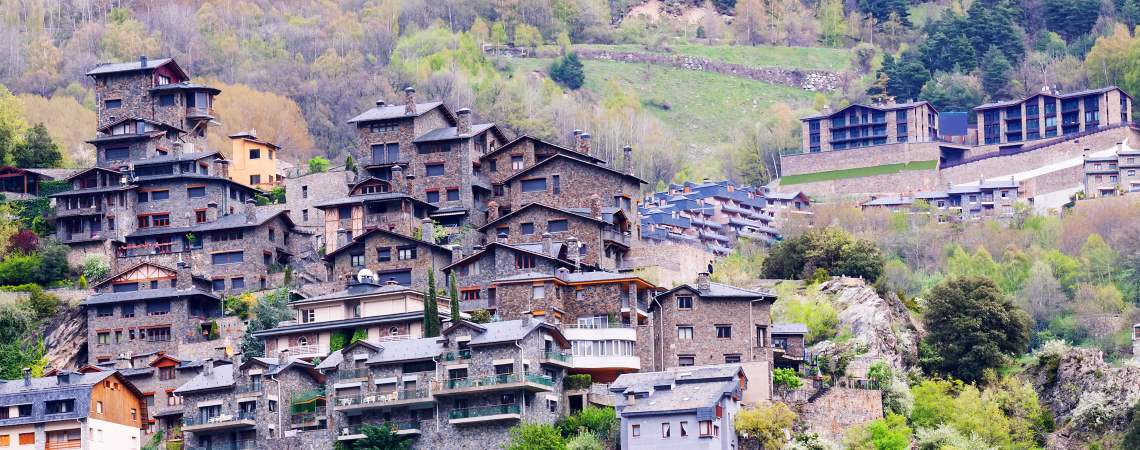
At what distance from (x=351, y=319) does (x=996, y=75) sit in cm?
10032

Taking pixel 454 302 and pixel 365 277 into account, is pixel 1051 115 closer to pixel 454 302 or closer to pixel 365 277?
pixel 365 277

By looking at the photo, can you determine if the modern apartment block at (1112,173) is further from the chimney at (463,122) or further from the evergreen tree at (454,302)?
the evergreen tree at (454,302)

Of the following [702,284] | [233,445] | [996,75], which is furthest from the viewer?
[996,75]

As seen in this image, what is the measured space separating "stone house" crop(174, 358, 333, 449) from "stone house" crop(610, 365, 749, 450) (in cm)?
1291

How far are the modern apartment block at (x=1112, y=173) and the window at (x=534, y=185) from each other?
179 feet

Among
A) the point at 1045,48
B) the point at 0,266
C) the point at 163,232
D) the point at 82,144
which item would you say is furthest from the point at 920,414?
the point at 1045,48

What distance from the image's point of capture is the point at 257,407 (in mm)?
85750

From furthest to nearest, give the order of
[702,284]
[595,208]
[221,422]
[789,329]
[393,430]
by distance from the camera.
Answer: [595,208]
[789,329]
[702,284]
[221,422]
[393,430]

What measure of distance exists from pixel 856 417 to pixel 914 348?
1130 cm

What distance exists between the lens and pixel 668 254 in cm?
10088

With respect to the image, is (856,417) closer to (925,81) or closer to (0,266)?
(0,266)

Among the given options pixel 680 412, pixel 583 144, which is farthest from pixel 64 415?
pixel 583 144

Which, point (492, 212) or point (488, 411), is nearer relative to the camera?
point (488, 411)

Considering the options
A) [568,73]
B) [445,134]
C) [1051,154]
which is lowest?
[445,134]
